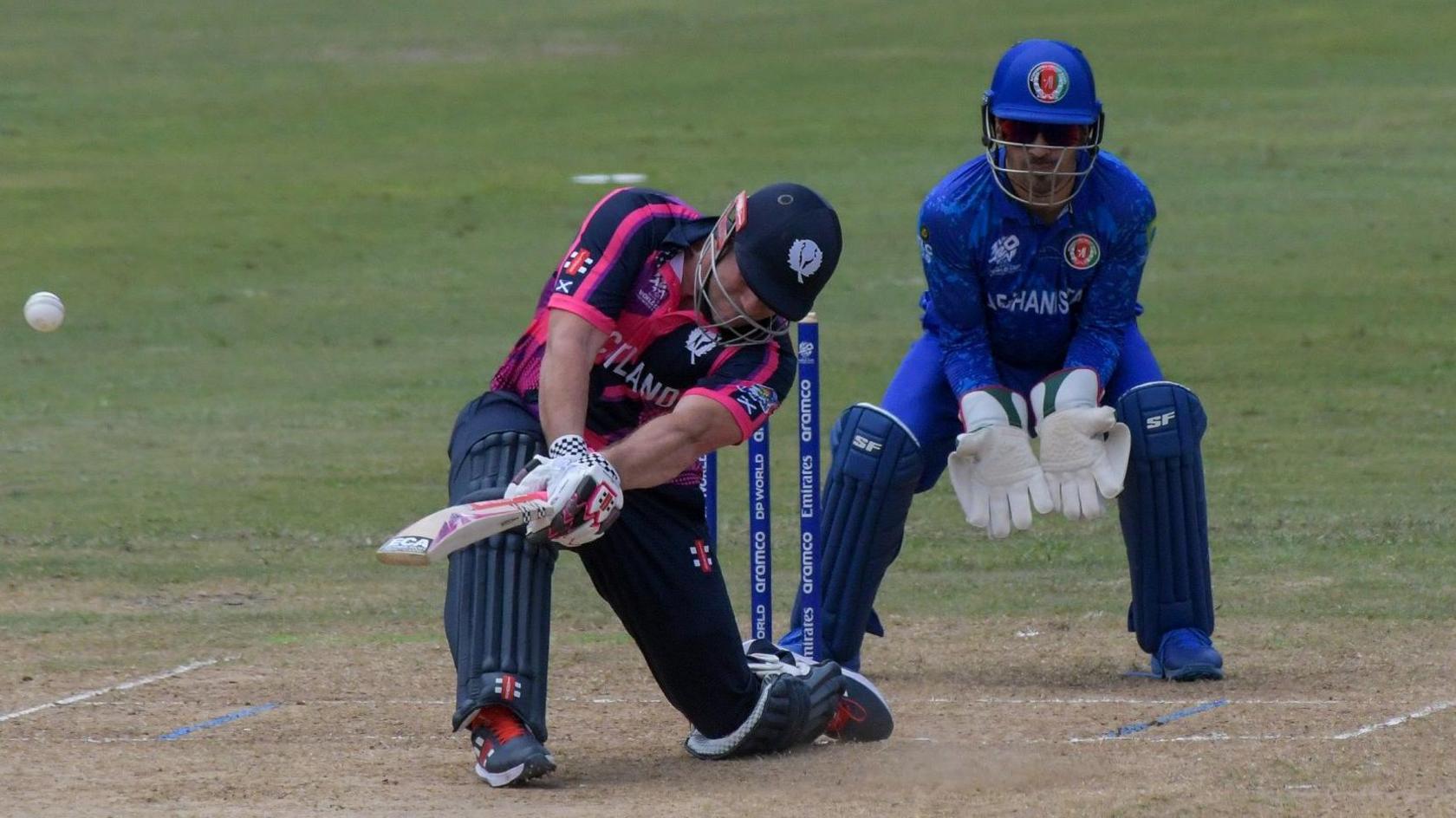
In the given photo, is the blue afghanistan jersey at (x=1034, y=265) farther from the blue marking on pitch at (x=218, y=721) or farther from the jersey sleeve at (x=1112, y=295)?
the blue marking on pitch at (x=218, y=721)

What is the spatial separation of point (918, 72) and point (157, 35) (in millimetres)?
11893

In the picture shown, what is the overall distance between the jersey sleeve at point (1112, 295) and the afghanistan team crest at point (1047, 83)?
0.42 metres

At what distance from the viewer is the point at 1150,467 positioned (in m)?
7.20

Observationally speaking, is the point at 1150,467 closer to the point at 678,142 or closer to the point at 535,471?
the point at 535,471

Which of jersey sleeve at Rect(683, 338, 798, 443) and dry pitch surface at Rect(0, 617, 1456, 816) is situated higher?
jersey sleeve at Rect(683, 338, 798, 443)

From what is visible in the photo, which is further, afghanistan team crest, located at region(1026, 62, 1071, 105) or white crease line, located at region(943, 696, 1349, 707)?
afghanistan team crest, located at region(1026, 62, 1071, 105)

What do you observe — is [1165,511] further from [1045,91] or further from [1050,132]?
[1045,91]

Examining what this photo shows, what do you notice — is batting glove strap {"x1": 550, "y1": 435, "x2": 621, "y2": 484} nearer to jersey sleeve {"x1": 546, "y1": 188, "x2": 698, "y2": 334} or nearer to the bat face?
the bat face

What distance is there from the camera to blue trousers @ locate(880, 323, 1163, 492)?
288 inches

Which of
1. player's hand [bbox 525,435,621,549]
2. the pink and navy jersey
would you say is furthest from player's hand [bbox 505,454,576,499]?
the pink and navy jersey

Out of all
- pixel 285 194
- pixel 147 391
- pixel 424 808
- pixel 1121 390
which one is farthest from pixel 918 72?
pixel 424 808

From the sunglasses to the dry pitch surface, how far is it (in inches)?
66.1

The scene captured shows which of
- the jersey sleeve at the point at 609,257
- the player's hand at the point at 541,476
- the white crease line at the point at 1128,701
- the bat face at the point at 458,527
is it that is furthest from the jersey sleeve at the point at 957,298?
the bat face at the point at 458,527

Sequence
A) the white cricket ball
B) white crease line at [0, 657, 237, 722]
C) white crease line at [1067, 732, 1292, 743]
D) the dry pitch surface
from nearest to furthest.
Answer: the dry pitch surface, white crease line at [1067, 732, 1292, 743], white crease line at [0, 657, 237, 722], the white cricket ball
